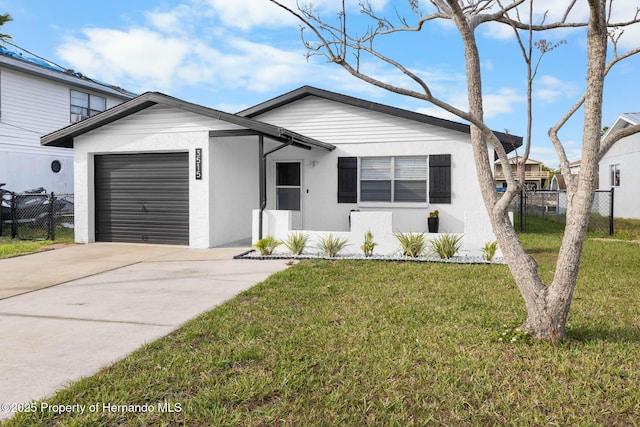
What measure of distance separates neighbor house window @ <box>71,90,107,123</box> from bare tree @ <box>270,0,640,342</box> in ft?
59.8

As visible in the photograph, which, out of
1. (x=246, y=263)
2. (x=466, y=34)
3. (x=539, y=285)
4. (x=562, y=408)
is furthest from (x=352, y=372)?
(x=246, y=263)

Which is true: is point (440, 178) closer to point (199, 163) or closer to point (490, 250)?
point (490, 250)

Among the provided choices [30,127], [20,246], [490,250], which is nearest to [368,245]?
[490,250]

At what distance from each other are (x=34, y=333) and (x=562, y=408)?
4.53m

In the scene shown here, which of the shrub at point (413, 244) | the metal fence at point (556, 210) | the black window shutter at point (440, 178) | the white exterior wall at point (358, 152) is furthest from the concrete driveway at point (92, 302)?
the metal fence at point (556, 210)

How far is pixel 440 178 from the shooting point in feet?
38.6

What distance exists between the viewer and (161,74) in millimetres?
16531

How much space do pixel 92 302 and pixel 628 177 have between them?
20856 mm

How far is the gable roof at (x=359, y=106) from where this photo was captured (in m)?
11.6

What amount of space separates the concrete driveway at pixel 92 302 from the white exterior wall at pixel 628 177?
55.4 feet

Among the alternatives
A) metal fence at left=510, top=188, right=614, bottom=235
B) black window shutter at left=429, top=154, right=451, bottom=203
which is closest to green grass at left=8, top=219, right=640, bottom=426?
black window shutter at left=429, top=154, right=451, bottom=203

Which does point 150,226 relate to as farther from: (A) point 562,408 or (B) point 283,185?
(A) point 562,408

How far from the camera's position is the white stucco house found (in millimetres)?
10023

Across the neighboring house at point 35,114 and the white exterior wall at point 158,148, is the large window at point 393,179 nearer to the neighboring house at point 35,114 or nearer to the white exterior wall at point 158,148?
the white exterior wall at point 158,148
